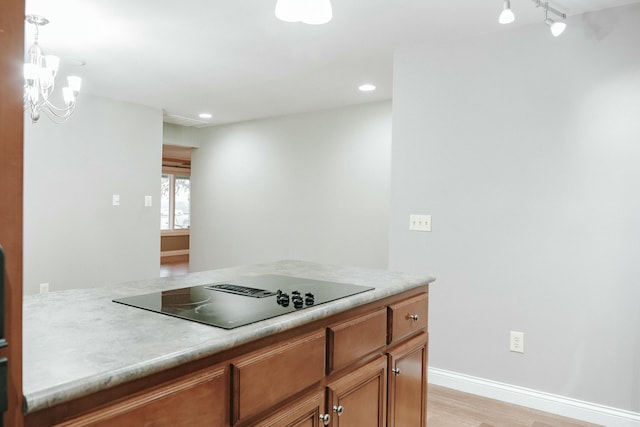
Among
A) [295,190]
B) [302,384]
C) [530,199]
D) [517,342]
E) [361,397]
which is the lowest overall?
[517,342]

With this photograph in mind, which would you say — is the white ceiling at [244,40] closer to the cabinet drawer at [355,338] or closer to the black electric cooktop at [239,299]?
the black electric cooktop at [239,299]

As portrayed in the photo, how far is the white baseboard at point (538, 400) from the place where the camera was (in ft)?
8.19

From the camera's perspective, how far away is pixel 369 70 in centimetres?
371

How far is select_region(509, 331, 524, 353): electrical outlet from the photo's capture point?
9.17ft

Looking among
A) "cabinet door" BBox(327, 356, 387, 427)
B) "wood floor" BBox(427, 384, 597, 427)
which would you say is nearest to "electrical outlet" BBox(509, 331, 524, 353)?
"wood floor" BBox(427, 384, 597, 427)

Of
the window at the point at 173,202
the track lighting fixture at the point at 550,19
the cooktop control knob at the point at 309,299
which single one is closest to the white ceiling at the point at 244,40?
the track lighting fixture at the point at 550,19

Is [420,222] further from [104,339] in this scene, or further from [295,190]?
[295,190]

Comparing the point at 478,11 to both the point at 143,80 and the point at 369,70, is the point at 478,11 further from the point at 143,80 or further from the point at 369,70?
the point at 143,80

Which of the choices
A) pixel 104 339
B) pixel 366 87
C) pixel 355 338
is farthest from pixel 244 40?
pixel 104 339

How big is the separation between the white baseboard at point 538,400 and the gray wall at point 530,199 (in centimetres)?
4

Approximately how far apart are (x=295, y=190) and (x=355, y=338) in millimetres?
4078

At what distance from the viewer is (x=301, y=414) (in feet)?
4.33

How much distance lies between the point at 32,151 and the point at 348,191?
10.4ft

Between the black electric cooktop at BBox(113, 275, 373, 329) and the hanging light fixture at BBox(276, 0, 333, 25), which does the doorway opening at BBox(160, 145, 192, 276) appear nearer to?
the black electric cooktop at BBox(113, 275, 373, 329)
